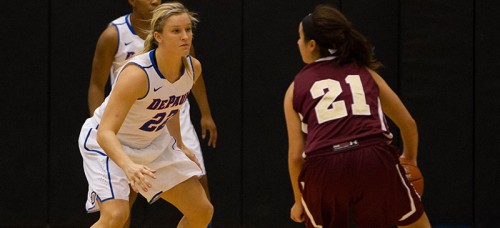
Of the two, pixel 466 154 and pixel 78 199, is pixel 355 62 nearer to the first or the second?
pixel 466 154

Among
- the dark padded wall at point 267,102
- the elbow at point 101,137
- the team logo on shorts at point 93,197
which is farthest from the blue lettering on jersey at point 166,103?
the dark padded wall at point 267,102

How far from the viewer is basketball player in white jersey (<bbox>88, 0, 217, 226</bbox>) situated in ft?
19.8

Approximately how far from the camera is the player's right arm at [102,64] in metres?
6.02

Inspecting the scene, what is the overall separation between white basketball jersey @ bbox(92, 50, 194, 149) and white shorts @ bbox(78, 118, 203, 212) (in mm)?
58

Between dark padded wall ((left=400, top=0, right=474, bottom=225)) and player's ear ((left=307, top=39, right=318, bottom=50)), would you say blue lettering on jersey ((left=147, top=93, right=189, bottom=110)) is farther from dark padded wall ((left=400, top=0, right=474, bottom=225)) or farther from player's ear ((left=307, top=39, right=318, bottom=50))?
dark padded wall ((left=400, top=0, right=474, bottom=225))

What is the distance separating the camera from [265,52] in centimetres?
721

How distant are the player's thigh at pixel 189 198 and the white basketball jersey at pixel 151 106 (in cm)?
30

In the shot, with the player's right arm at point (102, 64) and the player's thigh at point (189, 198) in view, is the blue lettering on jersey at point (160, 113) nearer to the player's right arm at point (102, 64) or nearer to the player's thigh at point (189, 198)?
the player's thigh at point (189, 198)

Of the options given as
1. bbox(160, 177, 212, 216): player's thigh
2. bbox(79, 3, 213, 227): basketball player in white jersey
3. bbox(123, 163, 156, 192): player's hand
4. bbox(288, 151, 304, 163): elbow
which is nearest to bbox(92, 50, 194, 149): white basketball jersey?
bbox(79, 3, 213, 227): basketball player in white jersey

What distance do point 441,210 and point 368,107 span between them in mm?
3266

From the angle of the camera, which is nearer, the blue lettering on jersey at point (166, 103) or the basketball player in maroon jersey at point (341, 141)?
the basketball player in maroon jersey at point (341, 141)

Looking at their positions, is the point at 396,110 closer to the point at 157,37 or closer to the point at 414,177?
the point at 414,177

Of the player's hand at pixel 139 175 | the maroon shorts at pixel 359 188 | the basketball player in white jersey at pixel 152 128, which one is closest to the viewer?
the maroon shorts at pixel 359 188

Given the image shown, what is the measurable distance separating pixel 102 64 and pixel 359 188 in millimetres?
2532
